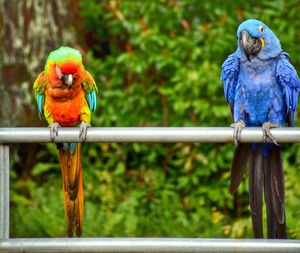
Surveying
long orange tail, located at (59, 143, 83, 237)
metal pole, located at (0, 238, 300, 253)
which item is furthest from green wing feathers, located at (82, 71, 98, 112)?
metal pole, located at (0, 238, 300, 253)

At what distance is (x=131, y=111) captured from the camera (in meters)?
5.61

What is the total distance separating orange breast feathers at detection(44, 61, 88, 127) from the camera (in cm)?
343

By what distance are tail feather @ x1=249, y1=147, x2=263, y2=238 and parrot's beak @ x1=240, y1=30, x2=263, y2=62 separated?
1.67 ft

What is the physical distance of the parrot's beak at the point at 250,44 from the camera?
3294mm

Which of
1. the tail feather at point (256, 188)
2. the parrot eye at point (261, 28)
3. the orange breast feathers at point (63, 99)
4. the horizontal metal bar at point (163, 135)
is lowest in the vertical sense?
the tail feather at point (256, 188)

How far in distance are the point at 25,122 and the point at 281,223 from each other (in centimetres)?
300

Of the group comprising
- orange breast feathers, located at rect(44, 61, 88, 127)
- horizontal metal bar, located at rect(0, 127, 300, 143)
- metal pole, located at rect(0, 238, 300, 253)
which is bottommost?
metal pole, located at rect(0, 238, 300, 253)

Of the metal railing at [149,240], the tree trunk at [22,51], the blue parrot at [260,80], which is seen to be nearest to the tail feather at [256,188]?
the blue parrot at [260,80]

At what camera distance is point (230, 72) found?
3.49 m

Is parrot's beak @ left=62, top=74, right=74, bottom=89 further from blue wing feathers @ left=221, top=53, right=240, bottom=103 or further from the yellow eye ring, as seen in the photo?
the yellow eye ring

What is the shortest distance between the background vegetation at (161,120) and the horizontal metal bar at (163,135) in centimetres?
246

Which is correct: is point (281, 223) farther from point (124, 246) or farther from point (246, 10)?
point (246, 10)

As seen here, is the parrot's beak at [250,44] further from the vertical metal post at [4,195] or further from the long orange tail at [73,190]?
the vertical metal post at [4,195]

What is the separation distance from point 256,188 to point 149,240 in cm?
60
